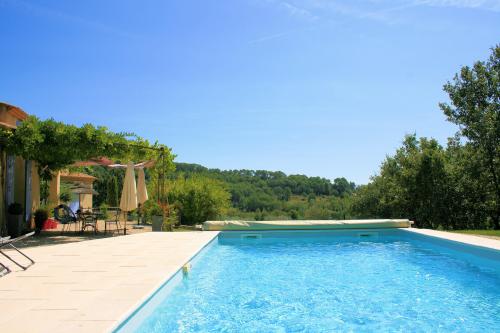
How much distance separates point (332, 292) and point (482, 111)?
12928 mm

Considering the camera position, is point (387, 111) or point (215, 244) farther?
point (387, 111)

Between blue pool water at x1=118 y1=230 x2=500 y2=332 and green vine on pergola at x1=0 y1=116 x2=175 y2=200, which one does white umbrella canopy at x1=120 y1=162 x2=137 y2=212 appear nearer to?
green vine on pergola at x1=0 y1=116 x2=175 y2=200

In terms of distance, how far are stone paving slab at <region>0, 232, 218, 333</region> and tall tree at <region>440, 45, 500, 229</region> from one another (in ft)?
39.1

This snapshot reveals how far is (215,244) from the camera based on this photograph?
33.4 feet

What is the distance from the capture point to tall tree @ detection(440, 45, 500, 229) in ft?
47.6

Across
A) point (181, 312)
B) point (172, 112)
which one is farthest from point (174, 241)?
point (172, 112)

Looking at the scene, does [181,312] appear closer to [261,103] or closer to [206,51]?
[206,51]

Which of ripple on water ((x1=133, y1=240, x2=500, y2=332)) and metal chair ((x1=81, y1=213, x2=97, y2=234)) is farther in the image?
metal chair ((x1=81, y1=213, x2=97, y2=234))

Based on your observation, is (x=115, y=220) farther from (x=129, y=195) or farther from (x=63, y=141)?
(x=63, y=141)

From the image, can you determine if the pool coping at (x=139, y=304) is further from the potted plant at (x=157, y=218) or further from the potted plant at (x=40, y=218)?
the potted plant at (x=40, y=218)

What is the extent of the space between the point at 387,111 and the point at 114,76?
11.7 metres

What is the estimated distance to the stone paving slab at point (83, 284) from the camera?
3293mm

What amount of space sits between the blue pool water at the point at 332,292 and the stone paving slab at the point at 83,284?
0.24 m

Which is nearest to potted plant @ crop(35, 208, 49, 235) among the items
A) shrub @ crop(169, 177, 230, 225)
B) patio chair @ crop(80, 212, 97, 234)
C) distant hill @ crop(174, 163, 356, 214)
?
patio chair @ crop(80, 212, 97, 234)
